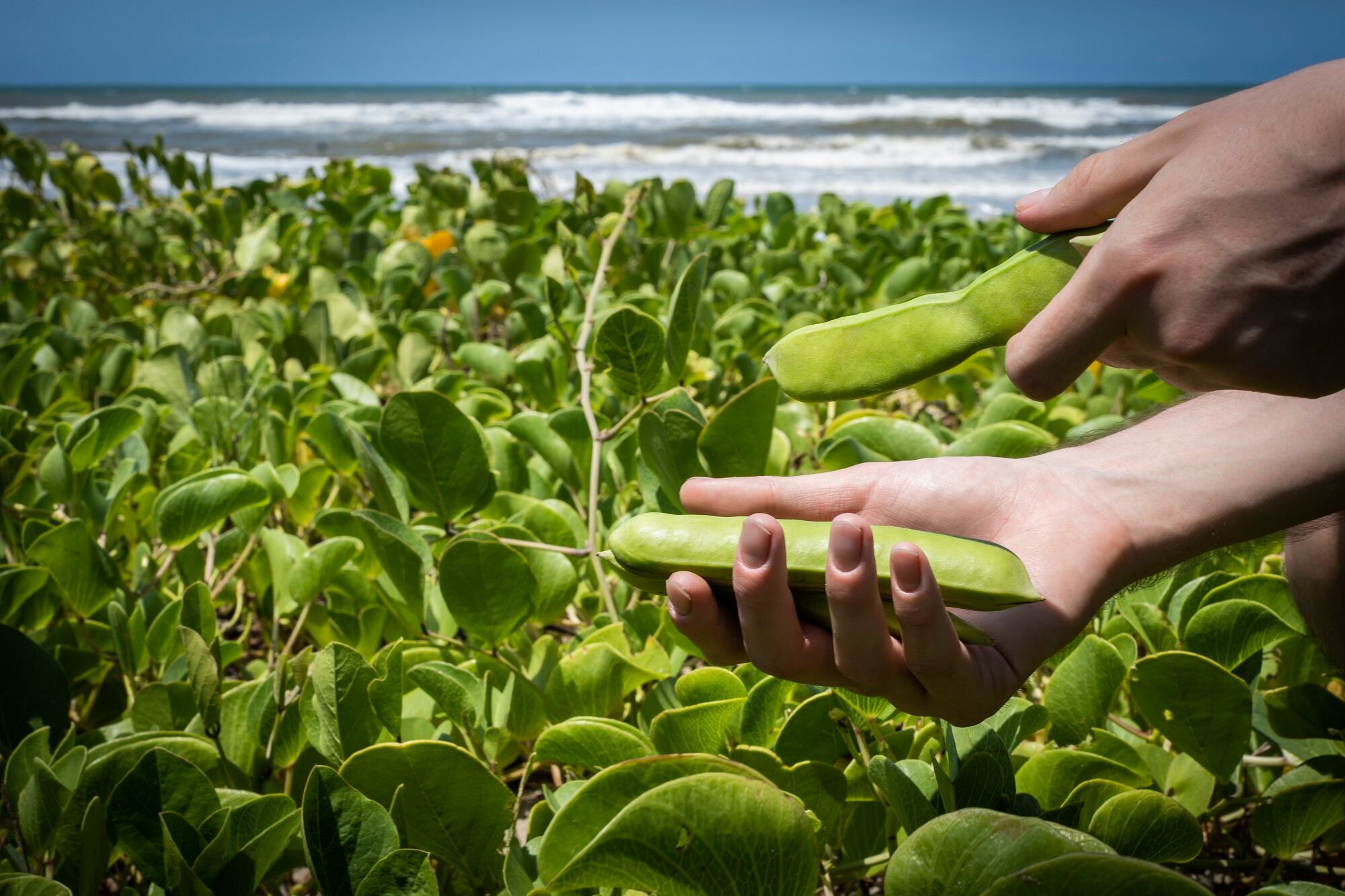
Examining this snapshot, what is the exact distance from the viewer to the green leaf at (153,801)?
28.3 inches

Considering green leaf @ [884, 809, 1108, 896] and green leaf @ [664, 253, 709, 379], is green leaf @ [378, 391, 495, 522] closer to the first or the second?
green leaf @ [664, 253, 709, 379]

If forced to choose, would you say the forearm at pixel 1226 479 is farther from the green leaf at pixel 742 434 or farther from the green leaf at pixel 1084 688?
the green leaf at pixel 742 434

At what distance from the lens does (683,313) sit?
1043 mm

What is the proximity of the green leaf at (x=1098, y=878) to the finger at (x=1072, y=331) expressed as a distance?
12.4 inches

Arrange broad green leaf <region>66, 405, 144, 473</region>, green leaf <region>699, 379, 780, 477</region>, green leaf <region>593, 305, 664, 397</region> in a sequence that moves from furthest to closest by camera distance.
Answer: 1. broad green leaf <region>66, 405, 144, 473</region>
2. green leaf <region>593, 305, 664, 397</region>
3. green leaf <region>699, 379, 780, 477</region>

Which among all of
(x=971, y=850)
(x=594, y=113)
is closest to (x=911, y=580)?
(x=971, y=850)

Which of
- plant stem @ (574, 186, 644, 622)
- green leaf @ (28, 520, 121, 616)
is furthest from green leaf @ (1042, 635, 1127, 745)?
green leaf @ (28, 520, 121, 616)

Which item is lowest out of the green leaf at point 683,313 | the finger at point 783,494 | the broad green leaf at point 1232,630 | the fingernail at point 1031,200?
the broad green leaf at point 1232,630

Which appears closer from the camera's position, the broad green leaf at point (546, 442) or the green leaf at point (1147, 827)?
the green leaf at point (1147, 827)

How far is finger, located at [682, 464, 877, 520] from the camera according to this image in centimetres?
87

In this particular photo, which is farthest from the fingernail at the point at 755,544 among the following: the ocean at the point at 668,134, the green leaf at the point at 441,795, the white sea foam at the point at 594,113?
the white sea foam at the point at 594,113

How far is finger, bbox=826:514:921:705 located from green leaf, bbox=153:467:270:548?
70cm

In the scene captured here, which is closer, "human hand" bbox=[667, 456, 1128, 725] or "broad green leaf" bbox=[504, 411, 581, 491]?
"human hand" bbox=[667, 456, 1128, 725]

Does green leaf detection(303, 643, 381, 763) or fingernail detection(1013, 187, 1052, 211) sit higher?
fingernail detection(1013, 187, 1052, 211)
